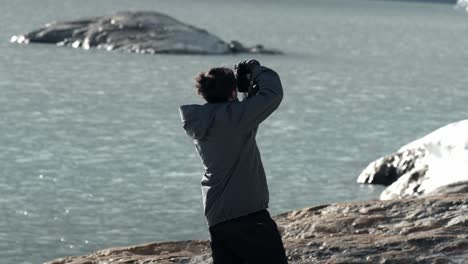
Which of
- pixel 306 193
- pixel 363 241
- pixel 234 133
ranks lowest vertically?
pixel 306 193

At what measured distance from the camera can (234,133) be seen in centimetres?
684

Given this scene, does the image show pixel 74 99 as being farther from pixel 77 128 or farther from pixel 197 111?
pixel 197 111

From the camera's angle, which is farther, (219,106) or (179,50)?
(179,50)

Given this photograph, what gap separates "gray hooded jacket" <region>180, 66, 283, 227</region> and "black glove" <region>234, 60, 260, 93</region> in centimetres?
18

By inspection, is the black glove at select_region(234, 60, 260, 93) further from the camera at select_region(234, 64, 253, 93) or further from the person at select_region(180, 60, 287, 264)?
the person at select_region(180, 60, 287, 264)

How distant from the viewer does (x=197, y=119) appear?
6887 millimetres

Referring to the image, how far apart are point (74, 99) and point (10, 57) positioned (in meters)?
16.6

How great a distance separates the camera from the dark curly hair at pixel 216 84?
679 centimetres

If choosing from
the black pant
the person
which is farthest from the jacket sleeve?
the black pant

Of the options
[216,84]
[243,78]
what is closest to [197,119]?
[216,84]

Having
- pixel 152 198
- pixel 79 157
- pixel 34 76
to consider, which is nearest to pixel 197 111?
pixel 152 198

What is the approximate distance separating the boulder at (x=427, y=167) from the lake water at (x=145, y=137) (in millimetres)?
518

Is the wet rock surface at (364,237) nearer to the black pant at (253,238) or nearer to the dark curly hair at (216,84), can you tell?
the black pant at (253,238)

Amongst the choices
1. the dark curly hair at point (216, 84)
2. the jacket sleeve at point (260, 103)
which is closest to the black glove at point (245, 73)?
the jacket sleeve at point (260, 103)
